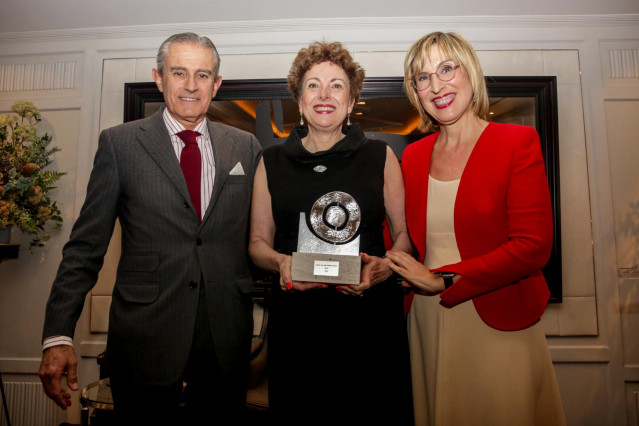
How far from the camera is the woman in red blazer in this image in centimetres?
148

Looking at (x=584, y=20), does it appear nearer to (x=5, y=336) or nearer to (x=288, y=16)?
(x=288, y=16)

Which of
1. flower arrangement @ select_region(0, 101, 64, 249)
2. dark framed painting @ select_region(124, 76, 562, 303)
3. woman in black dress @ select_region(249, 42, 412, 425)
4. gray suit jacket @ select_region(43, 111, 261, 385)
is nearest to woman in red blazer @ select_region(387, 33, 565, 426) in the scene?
woman in black dress @ select_region(249, 42, 412, 425)

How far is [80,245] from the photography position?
1582 millimetres

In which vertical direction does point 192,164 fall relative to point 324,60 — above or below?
below

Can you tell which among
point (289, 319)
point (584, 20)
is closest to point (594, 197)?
point (584, 20)

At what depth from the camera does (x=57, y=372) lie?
4.80ft

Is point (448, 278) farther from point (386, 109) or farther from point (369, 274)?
point (386, 109)

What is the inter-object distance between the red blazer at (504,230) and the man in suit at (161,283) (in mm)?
857

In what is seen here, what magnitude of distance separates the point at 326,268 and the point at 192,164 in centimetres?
71

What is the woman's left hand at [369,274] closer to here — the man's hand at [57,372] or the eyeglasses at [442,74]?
the eyeglasses at [442,74]

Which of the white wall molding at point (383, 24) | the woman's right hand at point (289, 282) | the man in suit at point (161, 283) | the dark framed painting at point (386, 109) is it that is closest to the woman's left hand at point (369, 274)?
the woman's right hand at point (289, 282)

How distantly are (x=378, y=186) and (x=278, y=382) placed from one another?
91 cm

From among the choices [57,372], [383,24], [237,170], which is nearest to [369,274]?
[237,170]

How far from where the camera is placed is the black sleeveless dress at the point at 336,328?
163 cm
